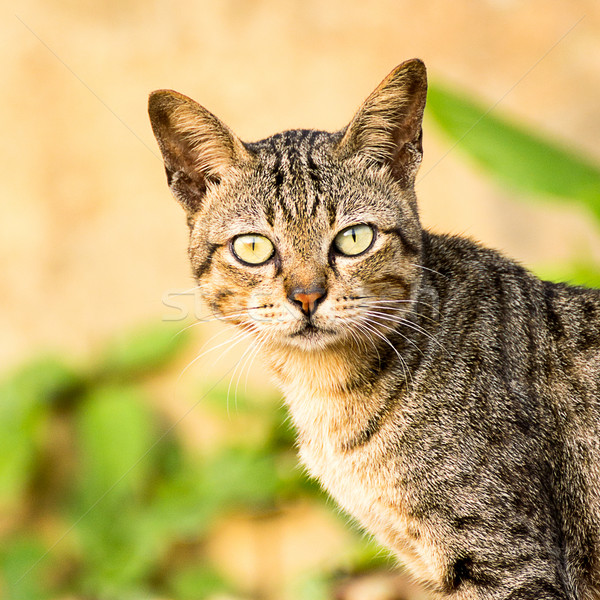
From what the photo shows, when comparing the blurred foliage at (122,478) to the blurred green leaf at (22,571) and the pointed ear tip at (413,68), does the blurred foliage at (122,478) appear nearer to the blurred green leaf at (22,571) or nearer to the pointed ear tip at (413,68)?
the blurred green leaf at (22,571)

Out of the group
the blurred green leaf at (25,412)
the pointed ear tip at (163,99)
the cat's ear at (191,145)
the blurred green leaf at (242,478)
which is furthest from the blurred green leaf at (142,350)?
the pointed ear tip at (163,99)

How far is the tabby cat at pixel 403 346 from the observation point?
2.57m

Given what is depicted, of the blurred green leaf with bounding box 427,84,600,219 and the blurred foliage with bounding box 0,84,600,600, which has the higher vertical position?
the blurred green leaf with bounding box 427,84,600,219

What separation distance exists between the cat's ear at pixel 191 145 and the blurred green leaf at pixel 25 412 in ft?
8.91

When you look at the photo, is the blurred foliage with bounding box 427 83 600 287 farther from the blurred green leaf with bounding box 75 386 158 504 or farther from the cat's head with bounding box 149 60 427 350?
the blurred green leaf with bounding box 75 386 158 504

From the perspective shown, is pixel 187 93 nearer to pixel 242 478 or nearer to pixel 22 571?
pixel 242 478

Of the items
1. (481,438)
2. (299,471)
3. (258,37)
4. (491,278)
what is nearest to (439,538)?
(481,438)

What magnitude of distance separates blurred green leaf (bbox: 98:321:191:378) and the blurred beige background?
0.51 m

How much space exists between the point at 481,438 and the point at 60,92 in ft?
16.8

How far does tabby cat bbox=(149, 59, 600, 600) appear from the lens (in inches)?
101

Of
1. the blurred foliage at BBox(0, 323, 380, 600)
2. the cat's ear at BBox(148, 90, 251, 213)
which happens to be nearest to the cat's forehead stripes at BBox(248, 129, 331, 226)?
the cat's ear at BBox(148, 90, 251, 213)

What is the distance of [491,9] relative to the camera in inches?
257

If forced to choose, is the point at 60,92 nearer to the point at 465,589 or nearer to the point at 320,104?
the point at 320,104

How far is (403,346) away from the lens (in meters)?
2.88
